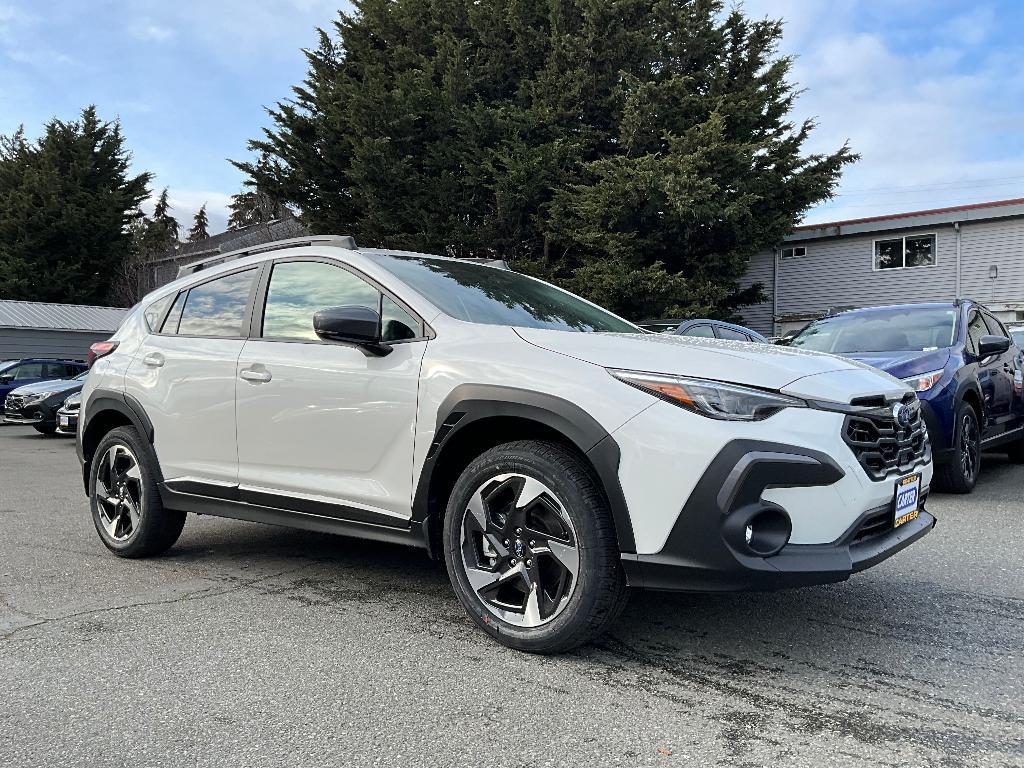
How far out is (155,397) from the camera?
179 inches

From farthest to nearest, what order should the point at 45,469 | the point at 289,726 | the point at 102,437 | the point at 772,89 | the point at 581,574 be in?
the point at 772,89 → the point at 45,469 → the point at 102,437 → the point at 581,574 → the point at 289,726

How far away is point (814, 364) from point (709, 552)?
3.02ft

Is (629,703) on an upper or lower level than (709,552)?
lower

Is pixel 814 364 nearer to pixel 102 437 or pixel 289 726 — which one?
pixel 289 726

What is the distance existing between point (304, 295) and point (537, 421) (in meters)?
1.63

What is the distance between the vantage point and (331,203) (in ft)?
83.3

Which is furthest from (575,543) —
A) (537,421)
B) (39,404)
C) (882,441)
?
(39,404)

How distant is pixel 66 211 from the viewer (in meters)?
36.3

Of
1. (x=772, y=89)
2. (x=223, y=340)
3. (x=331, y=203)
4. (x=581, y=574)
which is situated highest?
(x=772, y=89)

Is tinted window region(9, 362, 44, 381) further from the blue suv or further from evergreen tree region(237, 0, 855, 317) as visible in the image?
the blue suv

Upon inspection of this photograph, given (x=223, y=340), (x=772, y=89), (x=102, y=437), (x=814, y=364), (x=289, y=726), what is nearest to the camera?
(x=289, y=726)

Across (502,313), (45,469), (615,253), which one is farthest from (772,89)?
(502,313)

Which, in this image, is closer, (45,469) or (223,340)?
(223,340)

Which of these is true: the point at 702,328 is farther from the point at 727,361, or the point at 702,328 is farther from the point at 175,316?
the point at 727,361
